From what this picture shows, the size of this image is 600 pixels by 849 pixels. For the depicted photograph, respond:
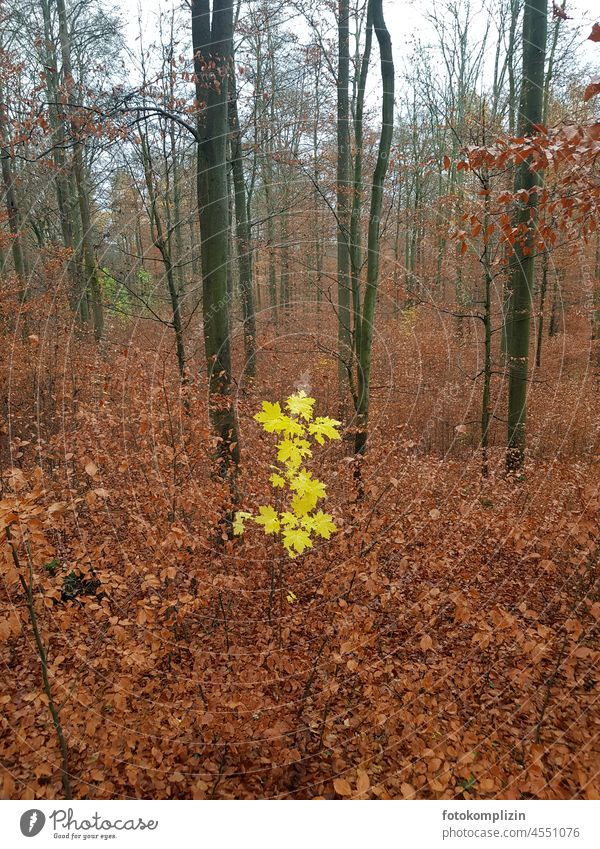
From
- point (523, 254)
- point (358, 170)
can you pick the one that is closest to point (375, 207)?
point (358, 170)

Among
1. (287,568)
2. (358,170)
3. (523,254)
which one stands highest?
(358,170)

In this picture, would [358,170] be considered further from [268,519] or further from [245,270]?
[268,519]

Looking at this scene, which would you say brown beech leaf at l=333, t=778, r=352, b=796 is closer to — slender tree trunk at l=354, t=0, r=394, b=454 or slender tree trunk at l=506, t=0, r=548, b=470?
slender tree trunk at l=354, t=0, r=394, b=454

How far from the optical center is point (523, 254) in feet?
21.7

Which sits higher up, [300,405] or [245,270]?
[245,270]

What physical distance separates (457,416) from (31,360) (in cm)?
1186

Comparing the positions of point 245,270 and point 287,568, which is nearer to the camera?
point 287,568

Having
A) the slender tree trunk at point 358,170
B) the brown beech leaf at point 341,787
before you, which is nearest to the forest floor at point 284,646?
the brown beech leaf at point 341,787

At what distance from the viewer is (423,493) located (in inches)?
325
